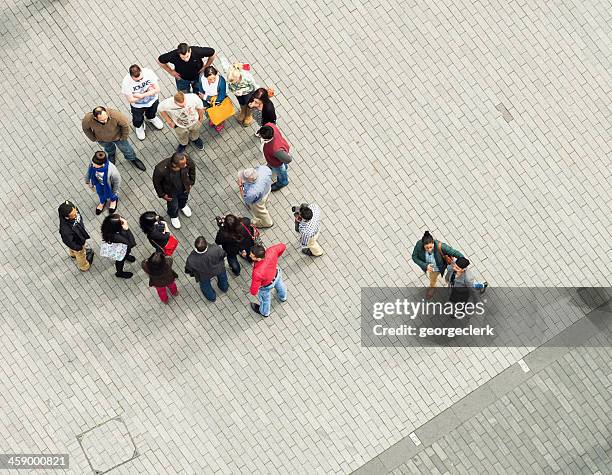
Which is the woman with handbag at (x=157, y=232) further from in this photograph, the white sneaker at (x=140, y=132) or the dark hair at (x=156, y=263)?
the white sneaker at (x=140, y=132)

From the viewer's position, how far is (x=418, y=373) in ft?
55.4

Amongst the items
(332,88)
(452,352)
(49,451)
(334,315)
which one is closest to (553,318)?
(452,352)

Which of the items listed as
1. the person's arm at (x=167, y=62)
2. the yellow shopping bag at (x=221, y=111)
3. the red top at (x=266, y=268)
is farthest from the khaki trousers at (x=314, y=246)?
the person's arm at (x=167, y=62)

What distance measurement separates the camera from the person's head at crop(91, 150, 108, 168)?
51.7 ft

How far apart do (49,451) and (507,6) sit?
10.4 m

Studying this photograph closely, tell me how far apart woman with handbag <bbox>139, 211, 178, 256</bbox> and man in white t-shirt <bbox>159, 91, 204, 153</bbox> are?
4.80 feet

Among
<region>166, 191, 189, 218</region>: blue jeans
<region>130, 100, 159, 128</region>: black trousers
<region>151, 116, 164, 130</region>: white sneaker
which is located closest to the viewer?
<region>166, 191, 189, 218</region>: blue jeans

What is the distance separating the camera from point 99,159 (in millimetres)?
15789

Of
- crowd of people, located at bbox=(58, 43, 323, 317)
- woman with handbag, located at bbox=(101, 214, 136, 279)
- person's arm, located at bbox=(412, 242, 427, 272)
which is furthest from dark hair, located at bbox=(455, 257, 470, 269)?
woman with handbag, located at bbox=(101, 214, 136, 279)

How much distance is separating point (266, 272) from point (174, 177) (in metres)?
1.95

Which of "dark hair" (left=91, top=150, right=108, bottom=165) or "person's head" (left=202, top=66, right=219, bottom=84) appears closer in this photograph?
"dark hair" (left=91, top=150, right=108, bottom=165)

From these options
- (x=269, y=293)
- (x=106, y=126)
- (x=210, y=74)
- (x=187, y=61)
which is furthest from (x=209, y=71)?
(x=269, y=293)

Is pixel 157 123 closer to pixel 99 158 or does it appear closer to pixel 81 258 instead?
pixel 99 158

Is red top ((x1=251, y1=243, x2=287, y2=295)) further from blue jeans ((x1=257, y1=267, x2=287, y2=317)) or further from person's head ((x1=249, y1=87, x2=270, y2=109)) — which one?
person's head ((x1=249, y1=87, x2=270, y2=109))
